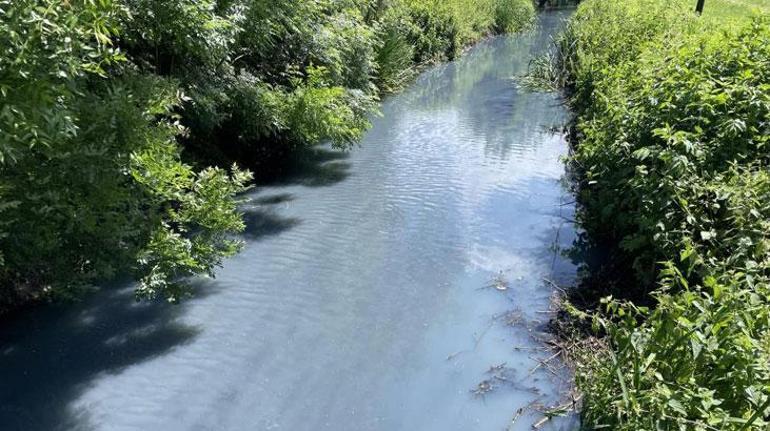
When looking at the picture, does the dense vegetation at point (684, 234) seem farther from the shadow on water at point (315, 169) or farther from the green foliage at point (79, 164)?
the shadow on water at point (315, 169)

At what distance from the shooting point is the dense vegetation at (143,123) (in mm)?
3543

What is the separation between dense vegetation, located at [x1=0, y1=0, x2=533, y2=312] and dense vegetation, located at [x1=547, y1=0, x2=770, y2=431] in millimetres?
3300

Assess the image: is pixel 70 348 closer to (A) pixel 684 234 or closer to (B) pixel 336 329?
(B) pixel 336 329

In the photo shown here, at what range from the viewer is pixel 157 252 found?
4941 mm

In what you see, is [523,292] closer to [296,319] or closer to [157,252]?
[296,319]

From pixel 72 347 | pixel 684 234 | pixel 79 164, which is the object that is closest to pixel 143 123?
pixel 79 164

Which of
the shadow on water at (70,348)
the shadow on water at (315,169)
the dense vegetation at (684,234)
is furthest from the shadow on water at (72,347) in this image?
the dense vegetation at (684,234)

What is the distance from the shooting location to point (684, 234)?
498cm

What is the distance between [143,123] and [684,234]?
421 centimetres

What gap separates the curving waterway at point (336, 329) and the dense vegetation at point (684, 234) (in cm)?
68

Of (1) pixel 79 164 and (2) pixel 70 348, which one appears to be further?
(2) pixel 70 348

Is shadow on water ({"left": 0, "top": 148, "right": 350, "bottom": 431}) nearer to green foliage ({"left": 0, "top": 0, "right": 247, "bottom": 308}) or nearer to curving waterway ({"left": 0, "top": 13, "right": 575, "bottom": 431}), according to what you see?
curving waterway ({"left": 0, "top": 13, "right": 575, "bottom": 431})

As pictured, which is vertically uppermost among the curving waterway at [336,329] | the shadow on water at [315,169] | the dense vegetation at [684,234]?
the dense vegetation at [684,234]

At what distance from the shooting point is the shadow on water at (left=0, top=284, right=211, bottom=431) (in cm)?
444
